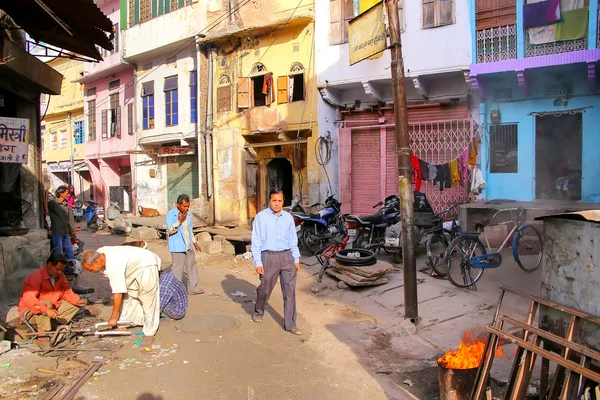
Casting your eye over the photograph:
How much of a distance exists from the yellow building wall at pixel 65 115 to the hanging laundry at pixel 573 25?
2397 cm

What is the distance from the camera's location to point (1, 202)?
29.3ft

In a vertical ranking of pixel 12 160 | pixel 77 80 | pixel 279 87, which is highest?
pixel 77 80

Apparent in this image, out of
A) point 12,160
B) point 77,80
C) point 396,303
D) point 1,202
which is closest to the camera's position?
point 396,303

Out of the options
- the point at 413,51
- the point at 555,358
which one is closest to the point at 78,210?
the point at 413,51

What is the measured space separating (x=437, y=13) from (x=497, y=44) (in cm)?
184

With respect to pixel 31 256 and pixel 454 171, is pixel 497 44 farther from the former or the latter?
pixel 31 256

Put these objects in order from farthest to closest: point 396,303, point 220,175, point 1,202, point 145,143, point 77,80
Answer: point 77,80 → point 145,143 → point 220,175 → point 1,202 → point 396,303

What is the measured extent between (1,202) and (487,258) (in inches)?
358

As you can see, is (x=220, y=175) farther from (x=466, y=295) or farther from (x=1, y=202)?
(x=466, y=295)

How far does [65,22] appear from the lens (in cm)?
708

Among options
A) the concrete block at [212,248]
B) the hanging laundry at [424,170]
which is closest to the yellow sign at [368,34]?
the hanging laundry at [424,170]

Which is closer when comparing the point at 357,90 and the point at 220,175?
the point at 357,90

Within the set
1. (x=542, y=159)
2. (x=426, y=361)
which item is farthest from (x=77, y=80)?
(x=426, y=361)

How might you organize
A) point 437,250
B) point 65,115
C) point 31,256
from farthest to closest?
point 65,115 < point 437,250 < point 31,256
